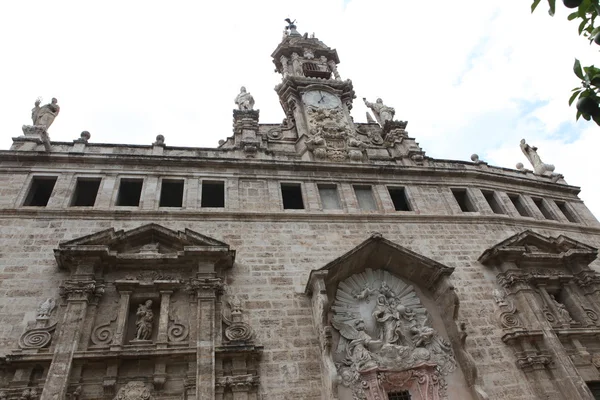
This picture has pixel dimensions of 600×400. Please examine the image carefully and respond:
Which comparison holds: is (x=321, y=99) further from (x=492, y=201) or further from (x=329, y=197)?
(x=492, y=201)

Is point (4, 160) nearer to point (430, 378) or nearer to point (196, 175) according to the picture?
point (196, 175)

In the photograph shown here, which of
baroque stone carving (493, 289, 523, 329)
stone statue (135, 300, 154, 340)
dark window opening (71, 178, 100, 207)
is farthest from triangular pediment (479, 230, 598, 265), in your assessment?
dark window opening (71, 178, 100, 207)

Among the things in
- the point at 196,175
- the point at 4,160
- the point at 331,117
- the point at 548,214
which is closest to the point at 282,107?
the point at 331,117

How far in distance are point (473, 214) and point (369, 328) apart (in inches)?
254

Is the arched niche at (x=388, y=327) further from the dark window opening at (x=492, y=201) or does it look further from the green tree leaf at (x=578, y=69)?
the green tree leaf at (x=578, y=69)

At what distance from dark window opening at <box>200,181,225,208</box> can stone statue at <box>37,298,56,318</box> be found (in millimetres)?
5022

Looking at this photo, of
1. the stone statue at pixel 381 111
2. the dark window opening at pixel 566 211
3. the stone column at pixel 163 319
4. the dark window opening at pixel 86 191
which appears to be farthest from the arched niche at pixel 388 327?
the dark window opening at pixel 566 211

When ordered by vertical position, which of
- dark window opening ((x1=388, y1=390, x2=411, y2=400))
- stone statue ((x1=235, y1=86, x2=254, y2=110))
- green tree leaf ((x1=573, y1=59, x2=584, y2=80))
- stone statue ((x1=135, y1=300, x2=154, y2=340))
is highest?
stone statue ((x1=235, y1=86, x2=254, y2=110))

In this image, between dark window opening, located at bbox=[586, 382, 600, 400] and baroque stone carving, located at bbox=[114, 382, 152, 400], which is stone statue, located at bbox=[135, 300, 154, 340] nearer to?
baroque stone carving, located at bbox=[114, 382, 152, 400]

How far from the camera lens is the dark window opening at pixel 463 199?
15359mm

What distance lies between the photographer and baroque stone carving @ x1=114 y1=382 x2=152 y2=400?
28.1ft

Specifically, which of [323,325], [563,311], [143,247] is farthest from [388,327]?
[143,247]

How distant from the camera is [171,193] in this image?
535 inches

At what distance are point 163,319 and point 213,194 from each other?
16.0ft
